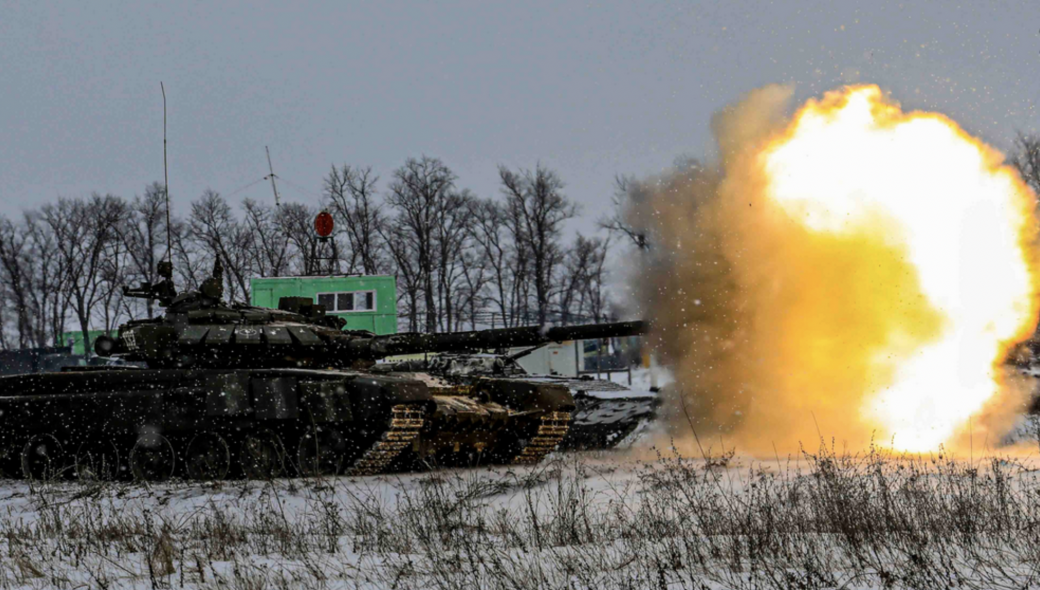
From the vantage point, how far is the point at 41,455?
15492 mm

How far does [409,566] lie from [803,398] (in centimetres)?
1172

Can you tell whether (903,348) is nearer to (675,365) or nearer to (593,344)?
(675,365)

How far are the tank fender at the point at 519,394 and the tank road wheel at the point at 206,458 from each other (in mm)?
4004

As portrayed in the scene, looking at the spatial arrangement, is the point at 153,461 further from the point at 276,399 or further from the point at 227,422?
the point at 276,399

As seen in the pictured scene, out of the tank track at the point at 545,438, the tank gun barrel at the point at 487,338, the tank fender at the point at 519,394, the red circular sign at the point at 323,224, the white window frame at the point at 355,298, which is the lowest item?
the tank track at the point at 545,438

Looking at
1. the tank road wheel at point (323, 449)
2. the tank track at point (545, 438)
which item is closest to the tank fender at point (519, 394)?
the tank track at point (545, 438)

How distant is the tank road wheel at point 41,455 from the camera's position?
1519cm

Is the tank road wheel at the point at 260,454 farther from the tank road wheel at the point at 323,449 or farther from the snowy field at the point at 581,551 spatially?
the snowy field at the point at 581,551

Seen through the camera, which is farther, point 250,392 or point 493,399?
point 493,399

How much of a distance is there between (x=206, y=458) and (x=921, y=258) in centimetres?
1110

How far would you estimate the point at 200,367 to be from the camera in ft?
50.0

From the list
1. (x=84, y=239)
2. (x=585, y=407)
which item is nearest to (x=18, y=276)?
(x=84, y=239)

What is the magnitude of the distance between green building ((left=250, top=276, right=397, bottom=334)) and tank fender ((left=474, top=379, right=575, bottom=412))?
655 inches

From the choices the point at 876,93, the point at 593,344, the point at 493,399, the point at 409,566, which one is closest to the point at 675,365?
the point at 493,399
